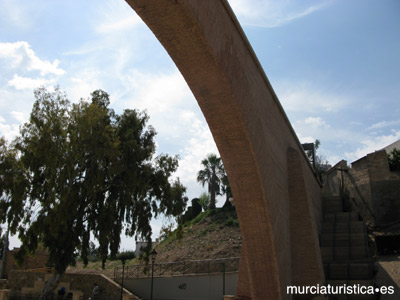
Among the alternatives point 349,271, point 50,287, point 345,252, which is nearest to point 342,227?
point 345,252

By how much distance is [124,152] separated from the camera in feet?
49.1

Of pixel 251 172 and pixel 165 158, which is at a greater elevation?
pixel 165 158

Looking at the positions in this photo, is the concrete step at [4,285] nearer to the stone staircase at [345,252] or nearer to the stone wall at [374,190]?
the stone staircase at [345,252]

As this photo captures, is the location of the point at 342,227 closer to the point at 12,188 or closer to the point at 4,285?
the point at 12,188

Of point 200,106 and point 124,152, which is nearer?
point 200,106

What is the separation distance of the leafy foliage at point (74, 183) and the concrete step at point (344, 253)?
7354mm

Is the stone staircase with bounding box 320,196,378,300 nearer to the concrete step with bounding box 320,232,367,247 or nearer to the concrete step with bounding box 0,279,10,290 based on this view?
the concrete step with bounding box 320,232,367,247

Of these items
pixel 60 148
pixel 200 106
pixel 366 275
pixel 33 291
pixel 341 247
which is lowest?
pixel 33 291

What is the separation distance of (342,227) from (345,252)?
1.37 m

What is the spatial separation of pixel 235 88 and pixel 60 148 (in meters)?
9.47

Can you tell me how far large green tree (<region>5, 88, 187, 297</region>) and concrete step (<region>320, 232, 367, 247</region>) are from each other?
7.07 m

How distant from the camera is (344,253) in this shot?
1048 centimetres

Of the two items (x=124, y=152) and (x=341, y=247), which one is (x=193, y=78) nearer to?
(x=341, y=247)

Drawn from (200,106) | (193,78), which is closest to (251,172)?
(200,106)
